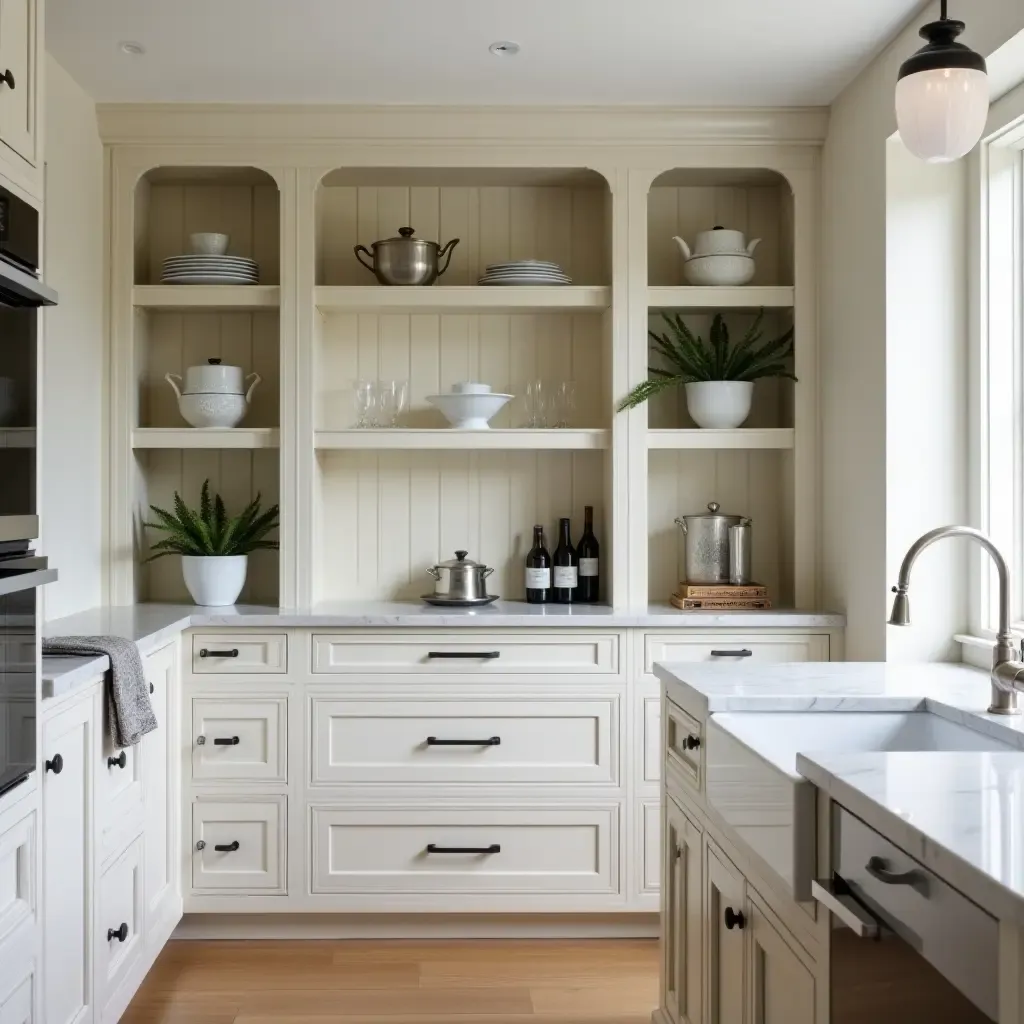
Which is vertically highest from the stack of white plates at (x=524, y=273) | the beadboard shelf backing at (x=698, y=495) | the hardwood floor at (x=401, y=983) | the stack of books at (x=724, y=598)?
the stack of white plates at (x=524, y=273)

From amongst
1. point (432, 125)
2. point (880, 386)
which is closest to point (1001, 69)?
point (880, 386)

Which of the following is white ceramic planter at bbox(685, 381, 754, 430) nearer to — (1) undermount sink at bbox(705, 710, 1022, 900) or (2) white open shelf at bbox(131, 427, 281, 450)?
(2) white open shelf at bbox(131, 427, 281, 450)

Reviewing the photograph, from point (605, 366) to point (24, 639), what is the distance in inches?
87.3

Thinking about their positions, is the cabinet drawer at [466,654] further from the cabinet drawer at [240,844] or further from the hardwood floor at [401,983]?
the hardwood floor at [401,983]

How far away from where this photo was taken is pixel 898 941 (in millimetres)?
1240

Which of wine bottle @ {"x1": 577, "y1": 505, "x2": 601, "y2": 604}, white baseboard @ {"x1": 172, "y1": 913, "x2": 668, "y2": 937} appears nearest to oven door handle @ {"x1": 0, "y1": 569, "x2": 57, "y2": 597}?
white baseboard @ {"x1": 172, "y1": 913, "x2": 668, "y2": 937}

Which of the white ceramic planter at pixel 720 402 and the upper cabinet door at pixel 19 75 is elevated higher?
the upper cabinet door at pixel 19 75

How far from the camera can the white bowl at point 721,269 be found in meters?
3.45

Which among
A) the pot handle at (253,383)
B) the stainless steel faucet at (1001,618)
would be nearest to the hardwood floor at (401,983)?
the stainless steel faucet at (1001,618)

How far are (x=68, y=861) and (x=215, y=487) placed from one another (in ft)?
5.61

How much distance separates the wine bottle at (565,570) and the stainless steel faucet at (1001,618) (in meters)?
1.64

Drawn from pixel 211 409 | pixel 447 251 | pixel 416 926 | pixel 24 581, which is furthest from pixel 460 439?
pixel 24 581

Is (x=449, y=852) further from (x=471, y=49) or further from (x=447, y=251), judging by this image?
(x=471, y=49)

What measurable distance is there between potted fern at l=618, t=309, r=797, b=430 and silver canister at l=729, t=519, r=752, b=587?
335mm
